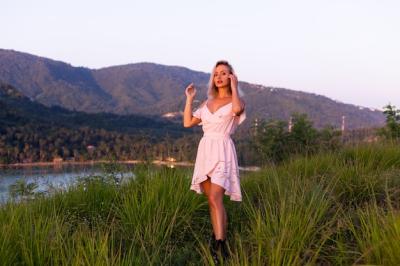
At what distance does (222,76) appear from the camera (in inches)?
204

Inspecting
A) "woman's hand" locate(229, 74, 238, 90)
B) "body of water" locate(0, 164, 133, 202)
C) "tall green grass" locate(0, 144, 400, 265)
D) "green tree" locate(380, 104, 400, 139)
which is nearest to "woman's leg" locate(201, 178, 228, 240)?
"tall green grass" locate(0, 144, 400, 265)

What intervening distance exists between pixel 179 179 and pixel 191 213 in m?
0.72

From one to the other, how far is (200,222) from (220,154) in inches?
50.4

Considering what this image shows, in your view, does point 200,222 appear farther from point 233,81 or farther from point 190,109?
point 233,81

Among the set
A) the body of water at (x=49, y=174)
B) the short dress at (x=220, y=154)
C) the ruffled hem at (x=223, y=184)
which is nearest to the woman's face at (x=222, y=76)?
the short dress at (x=220, y=154)

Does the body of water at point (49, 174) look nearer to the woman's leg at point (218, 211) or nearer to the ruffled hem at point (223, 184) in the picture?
the ruffled hem at point (223, 184)

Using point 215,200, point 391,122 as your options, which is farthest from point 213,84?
point 391,122

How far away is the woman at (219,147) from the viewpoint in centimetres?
488

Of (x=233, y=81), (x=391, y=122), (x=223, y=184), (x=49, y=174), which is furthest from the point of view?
(x=391, y=122)

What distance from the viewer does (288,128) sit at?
45.9ft

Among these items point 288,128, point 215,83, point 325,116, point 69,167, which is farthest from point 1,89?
point 325,116

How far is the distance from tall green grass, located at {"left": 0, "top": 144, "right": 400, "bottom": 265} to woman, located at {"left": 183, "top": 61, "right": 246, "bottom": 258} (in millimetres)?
293

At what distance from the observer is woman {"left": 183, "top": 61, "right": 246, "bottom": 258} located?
488 centimetres

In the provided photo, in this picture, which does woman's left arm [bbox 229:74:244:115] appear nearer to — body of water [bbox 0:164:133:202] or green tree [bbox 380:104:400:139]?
body of water [bbox 0:164:133:202]
